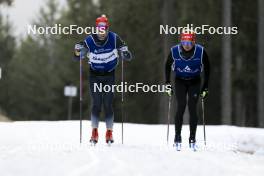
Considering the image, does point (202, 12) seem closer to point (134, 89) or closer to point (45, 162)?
point (134, 89)

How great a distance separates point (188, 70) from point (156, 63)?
24.8 meters

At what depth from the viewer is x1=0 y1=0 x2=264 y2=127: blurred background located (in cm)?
2850

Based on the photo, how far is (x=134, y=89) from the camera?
4031cm

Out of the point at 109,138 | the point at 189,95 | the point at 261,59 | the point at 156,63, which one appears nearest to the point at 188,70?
the point at 189,95

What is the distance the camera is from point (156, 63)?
35.1 m

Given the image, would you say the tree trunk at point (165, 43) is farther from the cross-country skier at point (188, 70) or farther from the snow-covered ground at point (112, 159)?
the cross-country skier at point (188, 70)

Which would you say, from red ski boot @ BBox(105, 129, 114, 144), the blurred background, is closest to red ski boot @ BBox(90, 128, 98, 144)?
red ski boot @ BBox(105, 129, 114, 144)

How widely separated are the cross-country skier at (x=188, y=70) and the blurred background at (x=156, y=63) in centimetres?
1615

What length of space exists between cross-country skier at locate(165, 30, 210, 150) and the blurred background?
1615 centimetres

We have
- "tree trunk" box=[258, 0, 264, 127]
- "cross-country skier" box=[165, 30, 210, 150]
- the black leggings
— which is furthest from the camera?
"tree trunk" box=[258, 0, 264, 127]

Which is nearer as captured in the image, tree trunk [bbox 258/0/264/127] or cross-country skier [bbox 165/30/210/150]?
cross-country skier [bbox 165/30/210/150]

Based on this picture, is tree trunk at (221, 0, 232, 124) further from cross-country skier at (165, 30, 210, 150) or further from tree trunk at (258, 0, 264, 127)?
cross-country skier at (165, 30, 210, 150)

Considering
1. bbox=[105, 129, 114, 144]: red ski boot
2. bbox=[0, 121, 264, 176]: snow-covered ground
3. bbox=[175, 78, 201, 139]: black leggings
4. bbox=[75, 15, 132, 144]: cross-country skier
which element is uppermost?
bbox=[75, 15, 132, 144]: cross-country skier

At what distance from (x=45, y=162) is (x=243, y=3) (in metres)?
24.8
